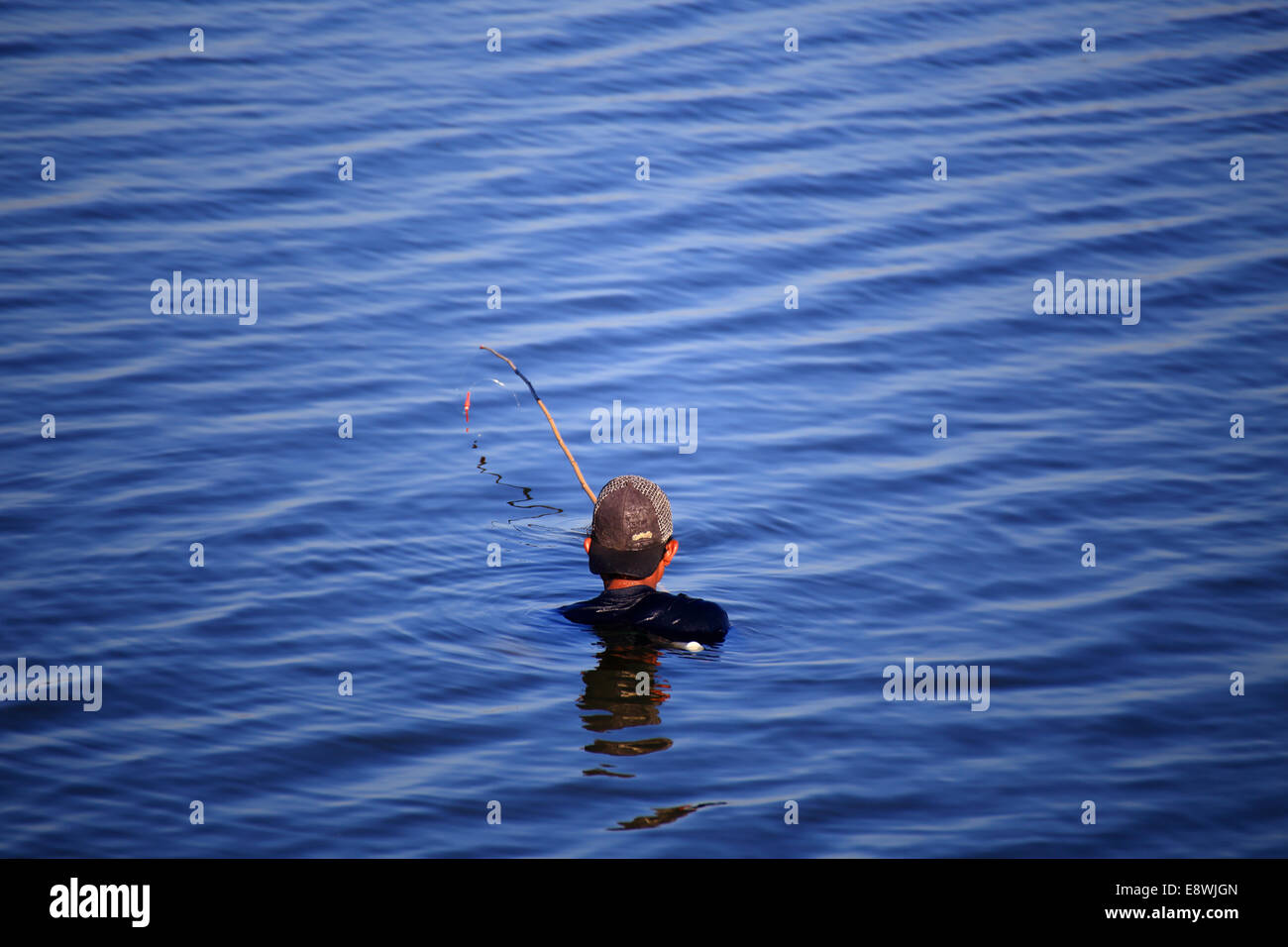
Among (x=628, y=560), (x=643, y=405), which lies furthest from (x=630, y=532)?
(x=643, y=405)

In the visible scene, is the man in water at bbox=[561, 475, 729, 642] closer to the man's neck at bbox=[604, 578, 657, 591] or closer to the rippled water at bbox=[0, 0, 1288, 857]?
the man's neck at bbox=[604, 578, 657, 591]

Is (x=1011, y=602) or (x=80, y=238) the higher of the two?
(x=80, y=238)

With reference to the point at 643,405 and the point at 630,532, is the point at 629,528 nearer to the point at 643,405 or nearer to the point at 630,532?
the point at 630,532

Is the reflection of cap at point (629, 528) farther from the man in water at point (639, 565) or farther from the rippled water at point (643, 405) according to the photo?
the rippled water at point (643, 405)

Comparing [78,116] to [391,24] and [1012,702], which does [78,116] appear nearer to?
[391,24]

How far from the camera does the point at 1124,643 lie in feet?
A: 26.8

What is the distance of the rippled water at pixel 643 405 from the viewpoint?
6.63 metres

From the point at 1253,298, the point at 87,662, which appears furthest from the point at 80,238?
the point at 1253,298

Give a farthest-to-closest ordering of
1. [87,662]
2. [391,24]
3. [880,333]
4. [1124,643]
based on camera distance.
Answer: [391,24] → [880,333] → [1124,643] → [87,662]

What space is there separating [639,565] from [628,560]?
68mm

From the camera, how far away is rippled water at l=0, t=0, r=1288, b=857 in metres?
6.63

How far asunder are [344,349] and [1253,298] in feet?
29.8

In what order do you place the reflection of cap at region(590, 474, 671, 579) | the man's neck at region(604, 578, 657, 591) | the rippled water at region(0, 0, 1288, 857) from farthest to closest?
the man's neck at region(604, 578, 657, 591)
the reflection of cap at region(590, 474, 671, 579)
the rippled water at region(0, 0, 1288, 857)

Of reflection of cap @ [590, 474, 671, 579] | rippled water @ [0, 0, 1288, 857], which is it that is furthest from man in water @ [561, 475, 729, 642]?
rippled water @ [0, 0, 1288, 857]
